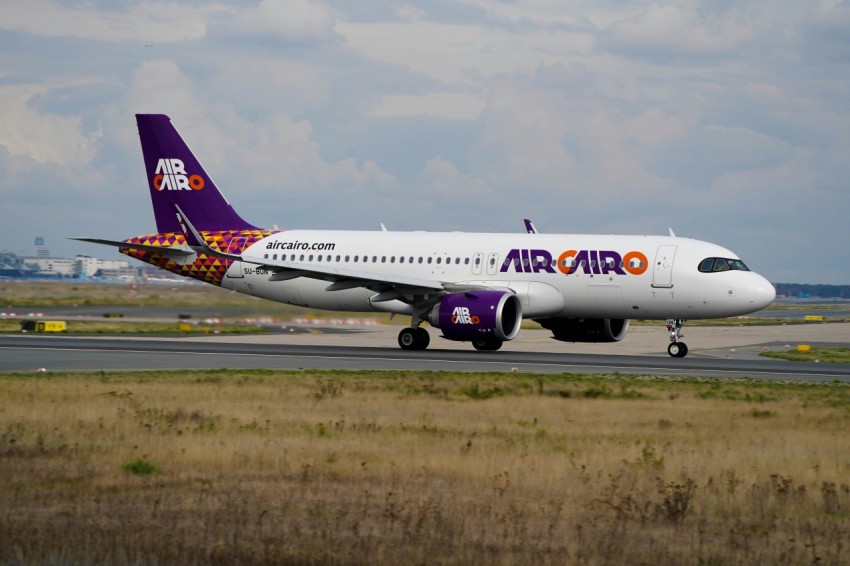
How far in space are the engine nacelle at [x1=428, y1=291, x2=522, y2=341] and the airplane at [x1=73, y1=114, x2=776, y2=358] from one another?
45 mm

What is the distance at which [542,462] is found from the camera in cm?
1655

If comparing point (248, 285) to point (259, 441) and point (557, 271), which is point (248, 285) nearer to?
point (557, 271)

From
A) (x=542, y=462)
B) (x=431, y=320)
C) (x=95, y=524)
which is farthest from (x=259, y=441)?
(x=431, y=320)

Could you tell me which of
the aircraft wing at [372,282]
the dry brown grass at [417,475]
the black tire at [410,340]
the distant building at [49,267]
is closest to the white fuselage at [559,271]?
the aircraft wing at [372,282]

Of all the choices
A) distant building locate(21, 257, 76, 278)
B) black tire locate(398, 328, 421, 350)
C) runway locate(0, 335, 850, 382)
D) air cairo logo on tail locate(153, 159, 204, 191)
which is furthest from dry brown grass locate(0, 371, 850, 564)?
distant building locate(21, 257, 76, 278)

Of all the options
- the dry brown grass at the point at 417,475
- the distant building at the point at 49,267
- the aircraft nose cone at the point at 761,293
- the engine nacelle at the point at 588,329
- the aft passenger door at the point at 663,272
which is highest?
the distant building at the point at 49,267

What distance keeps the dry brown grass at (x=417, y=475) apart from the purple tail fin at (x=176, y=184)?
21575 millimetres

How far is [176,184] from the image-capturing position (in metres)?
48.0

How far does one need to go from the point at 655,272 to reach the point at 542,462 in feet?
78.0

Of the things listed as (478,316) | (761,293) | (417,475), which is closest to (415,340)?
(478,316)

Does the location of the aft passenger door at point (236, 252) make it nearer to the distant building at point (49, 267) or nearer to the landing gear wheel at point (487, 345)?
the landing gear wheel at point (487, 345)

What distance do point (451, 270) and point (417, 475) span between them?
27.4 metres

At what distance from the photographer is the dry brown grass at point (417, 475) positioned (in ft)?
36.9

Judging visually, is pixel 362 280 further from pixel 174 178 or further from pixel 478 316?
pixel 174 178
